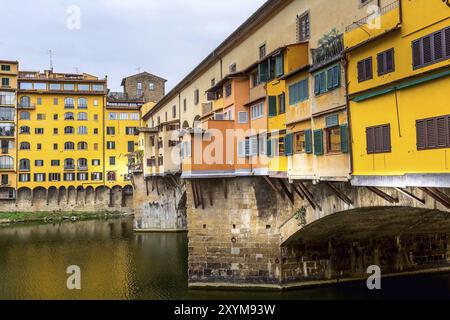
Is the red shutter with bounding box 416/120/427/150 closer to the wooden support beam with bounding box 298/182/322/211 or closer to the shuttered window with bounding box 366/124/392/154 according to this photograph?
the shuttered window with bounding box 366/124/392/154

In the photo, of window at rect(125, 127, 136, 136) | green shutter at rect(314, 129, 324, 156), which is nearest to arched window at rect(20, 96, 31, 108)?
window at rect(125, 127, 136, 136)

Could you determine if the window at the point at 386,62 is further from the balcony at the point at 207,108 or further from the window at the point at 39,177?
the window at the point at 39,177

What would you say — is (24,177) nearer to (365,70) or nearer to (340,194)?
(340,194)

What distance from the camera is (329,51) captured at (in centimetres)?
1733

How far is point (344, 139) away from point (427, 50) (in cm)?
449

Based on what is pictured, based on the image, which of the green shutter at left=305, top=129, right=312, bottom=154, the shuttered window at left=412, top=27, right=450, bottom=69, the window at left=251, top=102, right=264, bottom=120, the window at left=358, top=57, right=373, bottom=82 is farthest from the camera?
the window at left=251, top=102, right=264, bottom=120

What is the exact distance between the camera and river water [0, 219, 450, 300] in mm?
24797

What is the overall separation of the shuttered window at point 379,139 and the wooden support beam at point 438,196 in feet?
5.46

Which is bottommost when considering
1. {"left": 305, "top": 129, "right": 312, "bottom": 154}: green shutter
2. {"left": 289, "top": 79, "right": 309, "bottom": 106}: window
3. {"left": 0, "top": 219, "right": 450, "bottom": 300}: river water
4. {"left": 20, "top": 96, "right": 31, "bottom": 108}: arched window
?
{"left": 0, "top": 219, "right": 450, "bottom": 300}: river water

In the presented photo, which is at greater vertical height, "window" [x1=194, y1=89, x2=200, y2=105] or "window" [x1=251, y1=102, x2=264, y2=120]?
"window" [x1=194, y1=89, x2=200, y2=105]

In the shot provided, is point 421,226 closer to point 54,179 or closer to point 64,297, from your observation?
point 64,297

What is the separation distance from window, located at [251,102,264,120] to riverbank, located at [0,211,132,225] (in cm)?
4833

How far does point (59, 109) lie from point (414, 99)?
223 ft
